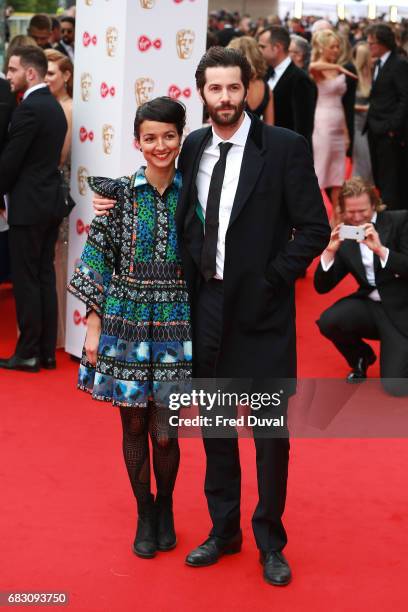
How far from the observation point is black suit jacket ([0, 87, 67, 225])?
19.0 ft

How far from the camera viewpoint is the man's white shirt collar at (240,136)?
138 inches

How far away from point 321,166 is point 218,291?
19.3 feet

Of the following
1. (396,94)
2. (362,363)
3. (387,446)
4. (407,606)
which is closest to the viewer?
(407,606)

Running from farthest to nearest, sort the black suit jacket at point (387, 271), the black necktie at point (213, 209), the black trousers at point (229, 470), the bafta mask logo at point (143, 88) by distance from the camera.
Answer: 1. the black suit jacket at point (387, 271)
2. the bafta mask logo at point (143, 88)
3. the black trousers at point (229, 470)
4. the black necktie at point (213, 209)

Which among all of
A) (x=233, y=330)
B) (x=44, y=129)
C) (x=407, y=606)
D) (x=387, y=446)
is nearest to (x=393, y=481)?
(x=387, y=446)

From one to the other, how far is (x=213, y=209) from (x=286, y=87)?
15.9ft

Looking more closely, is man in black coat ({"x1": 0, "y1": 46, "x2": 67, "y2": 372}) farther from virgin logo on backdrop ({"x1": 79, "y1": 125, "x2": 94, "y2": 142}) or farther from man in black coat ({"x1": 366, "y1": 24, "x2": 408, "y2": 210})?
man in black coat ({"x1": 366, "y1": 24, "x2": 408, "y2": 210})

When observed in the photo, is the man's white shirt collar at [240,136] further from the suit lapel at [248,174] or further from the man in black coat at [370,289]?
the man in black coat at [370,289]

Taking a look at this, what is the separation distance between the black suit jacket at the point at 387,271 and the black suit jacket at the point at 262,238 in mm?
2321

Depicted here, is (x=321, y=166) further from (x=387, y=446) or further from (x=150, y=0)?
→ (x=387, y=446)

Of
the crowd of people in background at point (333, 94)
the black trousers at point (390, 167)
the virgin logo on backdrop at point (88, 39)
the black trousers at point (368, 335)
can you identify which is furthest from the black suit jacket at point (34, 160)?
the black trousers at point (390, 167)

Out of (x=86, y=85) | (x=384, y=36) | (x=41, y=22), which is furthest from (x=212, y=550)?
(x=41, y=22)

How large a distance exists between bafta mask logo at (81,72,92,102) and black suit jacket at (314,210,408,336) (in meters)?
1.60

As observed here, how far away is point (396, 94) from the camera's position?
9.18 m
